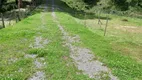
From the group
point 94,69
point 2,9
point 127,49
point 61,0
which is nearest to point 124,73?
point 94,69

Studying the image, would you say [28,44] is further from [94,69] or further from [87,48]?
[94,69]

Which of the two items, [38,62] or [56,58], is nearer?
[38,62]

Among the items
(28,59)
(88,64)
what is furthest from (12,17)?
(88,64)

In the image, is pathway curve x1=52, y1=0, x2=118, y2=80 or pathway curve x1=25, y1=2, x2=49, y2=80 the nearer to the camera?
pathway curve x1=25, y1=2, x2=49, y2=80

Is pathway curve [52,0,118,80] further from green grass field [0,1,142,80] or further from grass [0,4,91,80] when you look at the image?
grass [0,4,91,80]

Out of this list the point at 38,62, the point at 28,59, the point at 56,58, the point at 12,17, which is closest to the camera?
the point at 38,62

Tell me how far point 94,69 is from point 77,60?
187 centimetres

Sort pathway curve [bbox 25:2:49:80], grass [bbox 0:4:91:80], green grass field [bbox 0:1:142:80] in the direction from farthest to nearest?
green grass field [bbox 0:1:142:80] < grass [bbox 0:4:91:80] < pathway curve [bbox 25:2:49:80]

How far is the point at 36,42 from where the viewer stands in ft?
64.6

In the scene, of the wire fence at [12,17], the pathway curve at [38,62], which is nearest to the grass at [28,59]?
the pathway curve at [38,62]

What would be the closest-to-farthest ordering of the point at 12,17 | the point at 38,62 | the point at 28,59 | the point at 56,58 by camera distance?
the point at 38,62, the point at 28,59, the point at 56,58, the point at 12,17

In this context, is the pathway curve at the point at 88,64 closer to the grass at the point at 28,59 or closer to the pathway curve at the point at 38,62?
the grass at the point at 28,59

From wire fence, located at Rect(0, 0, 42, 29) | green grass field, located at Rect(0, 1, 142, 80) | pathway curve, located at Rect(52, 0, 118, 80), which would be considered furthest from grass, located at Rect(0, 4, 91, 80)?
wire fence, located at Rect(0, 0, 42, 29)

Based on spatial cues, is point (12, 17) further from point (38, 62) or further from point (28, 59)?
point (38, 62)
